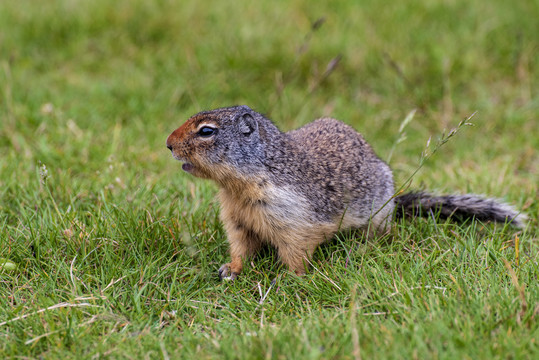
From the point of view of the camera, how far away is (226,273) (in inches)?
146

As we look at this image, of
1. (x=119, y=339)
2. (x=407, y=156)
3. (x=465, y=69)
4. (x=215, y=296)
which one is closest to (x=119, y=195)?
(x=215, y=296)

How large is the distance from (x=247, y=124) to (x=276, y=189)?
46cm

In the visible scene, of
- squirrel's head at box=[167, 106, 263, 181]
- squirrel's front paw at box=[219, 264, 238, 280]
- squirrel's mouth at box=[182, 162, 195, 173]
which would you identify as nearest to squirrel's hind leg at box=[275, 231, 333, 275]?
squirrel's front paw at box=[219, 264, 238, 280]

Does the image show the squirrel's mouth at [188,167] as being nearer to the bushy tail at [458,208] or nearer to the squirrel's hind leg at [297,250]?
the squirrel's hind leg at [297,250]

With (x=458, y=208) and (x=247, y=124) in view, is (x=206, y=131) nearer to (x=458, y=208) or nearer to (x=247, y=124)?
(x=247, y=124)

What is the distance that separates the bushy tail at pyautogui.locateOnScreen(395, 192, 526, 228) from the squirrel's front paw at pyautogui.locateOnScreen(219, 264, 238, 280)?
3.93 ft

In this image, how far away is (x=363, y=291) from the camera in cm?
322

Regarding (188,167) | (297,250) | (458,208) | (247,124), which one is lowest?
(297,250)

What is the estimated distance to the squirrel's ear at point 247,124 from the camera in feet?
12.6

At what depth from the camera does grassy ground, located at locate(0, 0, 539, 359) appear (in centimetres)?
293

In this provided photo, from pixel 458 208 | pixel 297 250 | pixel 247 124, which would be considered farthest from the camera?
pixel 458 208

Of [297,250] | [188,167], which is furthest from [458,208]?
[188,167]

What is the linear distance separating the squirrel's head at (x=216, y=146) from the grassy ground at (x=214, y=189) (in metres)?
0.48

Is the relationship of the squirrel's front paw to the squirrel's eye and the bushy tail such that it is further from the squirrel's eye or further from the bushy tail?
the bushy tail
